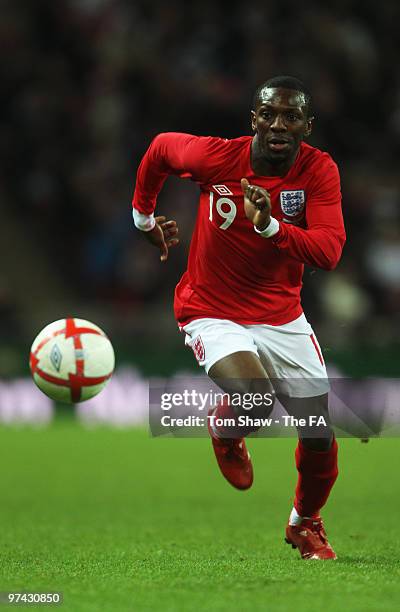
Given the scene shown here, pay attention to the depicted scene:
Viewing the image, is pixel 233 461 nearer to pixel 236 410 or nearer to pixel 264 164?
pixel 236 410

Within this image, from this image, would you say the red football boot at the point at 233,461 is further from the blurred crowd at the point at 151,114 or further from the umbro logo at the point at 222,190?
the blurred crowd at the point at 151,114

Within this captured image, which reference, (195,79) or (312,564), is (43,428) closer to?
(195,79)

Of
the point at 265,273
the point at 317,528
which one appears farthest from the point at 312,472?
the point at 265,273

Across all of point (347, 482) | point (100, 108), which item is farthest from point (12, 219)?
point (347, 482)

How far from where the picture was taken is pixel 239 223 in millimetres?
5637

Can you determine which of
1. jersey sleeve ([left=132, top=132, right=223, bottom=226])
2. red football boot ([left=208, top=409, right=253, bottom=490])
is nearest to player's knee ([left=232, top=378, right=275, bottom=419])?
red football boot ([left=208, top=409, right=253, bottom=490])

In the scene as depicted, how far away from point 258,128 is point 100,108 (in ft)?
35.0

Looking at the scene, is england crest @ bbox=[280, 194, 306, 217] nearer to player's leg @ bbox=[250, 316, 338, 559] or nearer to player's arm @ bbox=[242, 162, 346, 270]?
player's arm @ bbox=[242, 162, 346, 270]

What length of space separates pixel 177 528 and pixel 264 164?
2439 mm

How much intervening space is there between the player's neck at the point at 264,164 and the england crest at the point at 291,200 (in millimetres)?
102

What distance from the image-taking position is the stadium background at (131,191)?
37.0 feet

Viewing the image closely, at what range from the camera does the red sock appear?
219 inches

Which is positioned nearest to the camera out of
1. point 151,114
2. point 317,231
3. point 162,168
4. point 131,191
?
point 317,231

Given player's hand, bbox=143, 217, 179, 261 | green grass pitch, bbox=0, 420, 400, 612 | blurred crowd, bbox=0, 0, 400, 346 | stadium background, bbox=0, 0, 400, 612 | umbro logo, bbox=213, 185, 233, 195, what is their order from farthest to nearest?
1. blurred crowd, bbox=0, 0, 400, 346
2. stadium background, bbox=0, 0, 400, 612
3. player's hand, bbox=143, 217, 179, 261
4. umbro logo, bbox=213, 185, 233, 195
5. green grass pitch, bbox=0, 420, 400, 612
